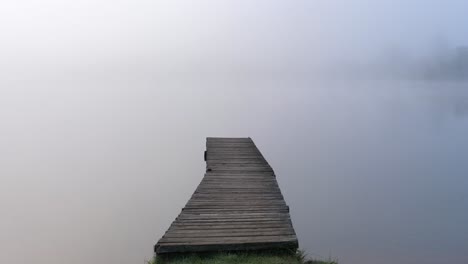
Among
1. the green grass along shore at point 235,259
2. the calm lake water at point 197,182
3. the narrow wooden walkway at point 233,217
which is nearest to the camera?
the green grass along shore at point 235,259

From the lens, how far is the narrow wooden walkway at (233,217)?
21.6 ft

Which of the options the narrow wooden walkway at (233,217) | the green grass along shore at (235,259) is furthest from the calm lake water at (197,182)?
the green grass along shore at (235,259)

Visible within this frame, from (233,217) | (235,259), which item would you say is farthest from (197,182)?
(235,259)

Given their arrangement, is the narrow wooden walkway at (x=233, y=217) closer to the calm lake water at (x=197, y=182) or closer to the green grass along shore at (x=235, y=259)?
the green grass along shore at (x=235, y=259)

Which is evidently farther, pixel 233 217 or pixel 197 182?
pixel 197 182

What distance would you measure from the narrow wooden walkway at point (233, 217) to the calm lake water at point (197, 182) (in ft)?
8.11

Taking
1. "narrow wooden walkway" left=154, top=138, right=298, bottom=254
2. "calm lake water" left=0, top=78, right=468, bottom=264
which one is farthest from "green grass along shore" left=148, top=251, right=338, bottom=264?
"calm lake water" left=0, top=78, right=468, bottom=264

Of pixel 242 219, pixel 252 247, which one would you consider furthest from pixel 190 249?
pixel 242 219

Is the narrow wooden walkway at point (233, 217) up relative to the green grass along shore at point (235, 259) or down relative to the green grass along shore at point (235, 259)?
up

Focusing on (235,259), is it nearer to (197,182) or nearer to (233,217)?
(233,217)

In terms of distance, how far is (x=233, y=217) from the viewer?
7.75 metres

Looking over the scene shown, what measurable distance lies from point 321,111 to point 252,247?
1474 inches

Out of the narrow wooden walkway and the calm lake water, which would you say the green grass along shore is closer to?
the narrow wooden walkway

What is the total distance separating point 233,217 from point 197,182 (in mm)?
9297
